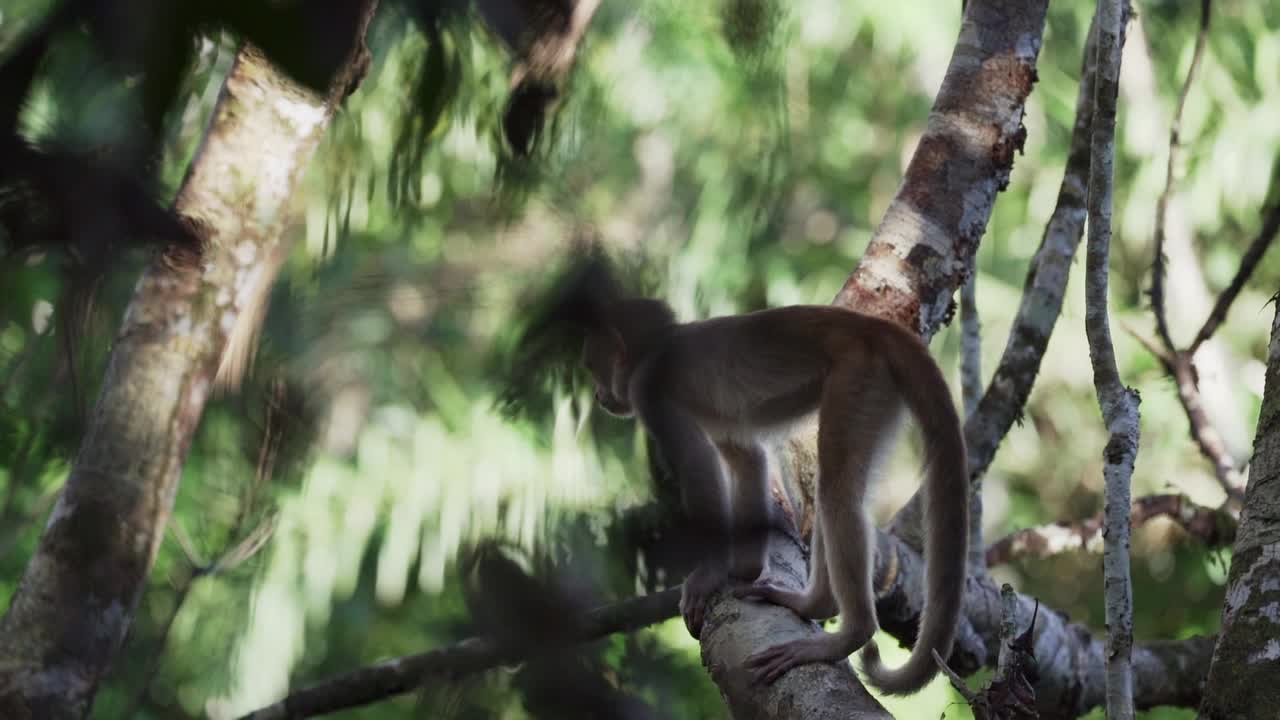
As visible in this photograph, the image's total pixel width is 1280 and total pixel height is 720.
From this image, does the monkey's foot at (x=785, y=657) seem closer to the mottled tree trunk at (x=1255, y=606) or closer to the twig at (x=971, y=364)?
the mottled tree trunk at (x=1255, y=606)

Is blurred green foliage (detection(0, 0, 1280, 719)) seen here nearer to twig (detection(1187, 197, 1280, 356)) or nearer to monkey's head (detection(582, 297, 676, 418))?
monkey's head (detection(582, 297, 676, 418))

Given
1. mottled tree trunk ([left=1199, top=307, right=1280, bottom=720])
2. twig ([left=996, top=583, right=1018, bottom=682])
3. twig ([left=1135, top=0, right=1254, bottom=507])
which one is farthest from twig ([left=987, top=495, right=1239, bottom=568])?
twig ([left=996, top=583, right=1018, bottom=682])

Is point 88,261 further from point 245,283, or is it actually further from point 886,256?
point 886,256

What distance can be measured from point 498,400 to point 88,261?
33 centimetres

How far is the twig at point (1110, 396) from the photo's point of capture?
2.11 m

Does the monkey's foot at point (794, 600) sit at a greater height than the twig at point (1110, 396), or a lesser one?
lesser

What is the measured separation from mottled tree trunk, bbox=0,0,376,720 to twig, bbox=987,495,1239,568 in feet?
12.7

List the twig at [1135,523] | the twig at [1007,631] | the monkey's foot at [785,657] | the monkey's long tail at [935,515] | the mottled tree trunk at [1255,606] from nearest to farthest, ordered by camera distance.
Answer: the mottled tree trunk at [1255,606], the twig at [1007,631], the monkey's foot at [785,657], the monkey's long tail at [935,515], the twig at [1135,523]

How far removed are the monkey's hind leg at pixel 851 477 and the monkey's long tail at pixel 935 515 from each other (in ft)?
0.27

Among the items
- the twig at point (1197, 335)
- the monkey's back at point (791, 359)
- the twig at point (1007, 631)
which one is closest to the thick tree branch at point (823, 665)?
the twig at point (1007, 631)

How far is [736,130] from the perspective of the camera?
3.34 feet

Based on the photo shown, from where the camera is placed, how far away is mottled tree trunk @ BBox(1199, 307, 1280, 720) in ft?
5.26

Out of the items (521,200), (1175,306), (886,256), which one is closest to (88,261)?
(521,200)

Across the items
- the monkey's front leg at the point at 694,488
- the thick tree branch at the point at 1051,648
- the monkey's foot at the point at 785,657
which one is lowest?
the thick tree branch at the point at 1051,648
